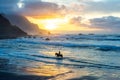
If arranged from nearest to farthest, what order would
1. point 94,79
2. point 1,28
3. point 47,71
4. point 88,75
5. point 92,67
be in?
point 94,79
point 88,75
point 47,71
point 92,67
point 1,28

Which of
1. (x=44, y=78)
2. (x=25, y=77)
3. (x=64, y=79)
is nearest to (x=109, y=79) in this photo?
(x=64, y=79)

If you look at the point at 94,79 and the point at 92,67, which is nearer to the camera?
the point at 94,79

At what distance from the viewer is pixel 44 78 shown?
14992 millimetres

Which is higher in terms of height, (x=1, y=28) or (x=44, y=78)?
(x=1, y=28)

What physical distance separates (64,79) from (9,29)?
6089 inches

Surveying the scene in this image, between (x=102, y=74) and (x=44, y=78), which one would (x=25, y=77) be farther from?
Answer: (x=102, y=74)

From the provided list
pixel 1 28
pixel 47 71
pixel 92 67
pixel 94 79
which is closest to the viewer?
pixel 94 79

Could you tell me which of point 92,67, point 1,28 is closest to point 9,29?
point 1,28

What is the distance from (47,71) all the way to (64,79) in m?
2.87

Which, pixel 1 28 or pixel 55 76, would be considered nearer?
pixel 55 76

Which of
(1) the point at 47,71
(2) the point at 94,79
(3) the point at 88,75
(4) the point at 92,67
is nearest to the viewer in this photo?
(2) the point at 94,79

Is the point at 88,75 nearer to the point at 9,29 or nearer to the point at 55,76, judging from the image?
the point at 55,76

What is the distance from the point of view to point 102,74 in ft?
54.0

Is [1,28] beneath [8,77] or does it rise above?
above
